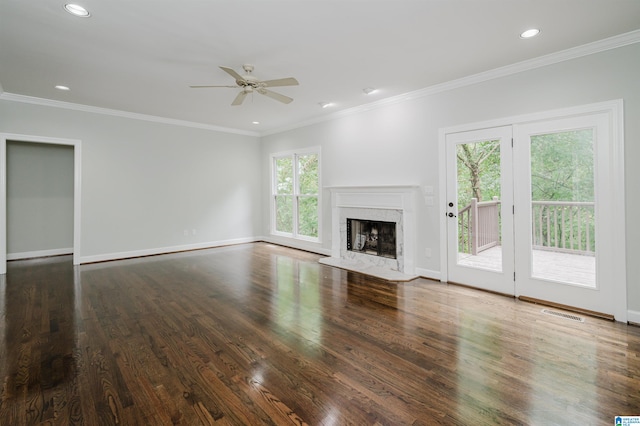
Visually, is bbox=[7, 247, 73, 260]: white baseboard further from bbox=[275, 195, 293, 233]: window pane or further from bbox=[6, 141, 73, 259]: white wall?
bbox=[275, 195, 293, 233]: window pane

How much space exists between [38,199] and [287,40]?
634cm

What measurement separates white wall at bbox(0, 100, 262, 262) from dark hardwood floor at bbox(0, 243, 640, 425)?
1.97 m

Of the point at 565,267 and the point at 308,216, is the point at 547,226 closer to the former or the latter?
the point at 565,267

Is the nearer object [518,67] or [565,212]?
A: [565,212]

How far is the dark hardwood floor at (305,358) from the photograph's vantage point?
69.7 inches

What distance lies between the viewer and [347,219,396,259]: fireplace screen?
5109 mm

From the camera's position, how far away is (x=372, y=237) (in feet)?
17.8

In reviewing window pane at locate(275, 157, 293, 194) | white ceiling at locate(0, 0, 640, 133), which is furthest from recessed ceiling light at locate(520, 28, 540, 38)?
window pane at locate(275, 157, 293, 194)

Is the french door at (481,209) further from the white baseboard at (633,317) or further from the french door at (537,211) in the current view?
the white baseboard at (633,317)

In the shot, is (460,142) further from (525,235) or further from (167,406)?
(167,406)

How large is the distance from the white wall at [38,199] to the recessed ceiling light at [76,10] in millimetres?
4848

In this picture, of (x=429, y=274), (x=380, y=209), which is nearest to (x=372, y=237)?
(x=380, y=209)

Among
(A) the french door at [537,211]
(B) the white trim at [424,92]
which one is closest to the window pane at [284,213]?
(B) the white trim at [424,92]

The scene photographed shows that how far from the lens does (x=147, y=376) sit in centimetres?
212
